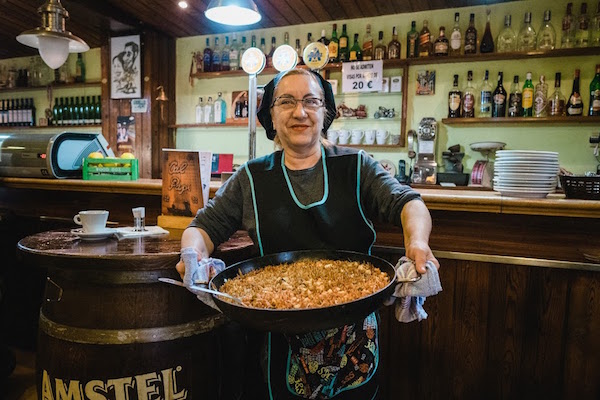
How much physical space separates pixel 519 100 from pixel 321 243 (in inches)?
128

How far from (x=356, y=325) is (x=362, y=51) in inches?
144

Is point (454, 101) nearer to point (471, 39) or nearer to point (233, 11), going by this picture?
point (471, 39)

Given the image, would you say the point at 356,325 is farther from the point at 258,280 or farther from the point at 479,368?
the point at 479,368

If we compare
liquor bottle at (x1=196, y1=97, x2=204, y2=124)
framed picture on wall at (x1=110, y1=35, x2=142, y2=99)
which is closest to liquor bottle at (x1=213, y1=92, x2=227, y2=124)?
liquor bottle at (x1=196, y1=97, x2=204, y2=124)

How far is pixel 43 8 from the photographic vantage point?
2.46m

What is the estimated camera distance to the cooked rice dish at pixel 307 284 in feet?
3.42

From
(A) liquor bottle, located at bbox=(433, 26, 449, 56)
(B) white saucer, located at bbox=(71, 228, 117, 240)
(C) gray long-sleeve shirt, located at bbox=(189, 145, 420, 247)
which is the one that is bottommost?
(B) white saucer, located at bbox=(71, 228, 117, 240)

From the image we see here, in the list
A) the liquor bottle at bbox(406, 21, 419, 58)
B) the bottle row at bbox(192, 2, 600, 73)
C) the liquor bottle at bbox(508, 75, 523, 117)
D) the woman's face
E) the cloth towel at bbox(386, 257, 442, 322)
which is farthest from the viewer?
the liquor bottle at bbox(406, 21, 419, 58)

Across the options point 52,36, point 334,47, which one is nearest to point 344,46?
point 334,47

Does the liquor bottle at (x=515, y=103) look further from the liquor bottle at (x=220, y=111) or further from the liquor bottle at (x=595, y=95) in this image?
the liquor bottle at (x=220, y=111)

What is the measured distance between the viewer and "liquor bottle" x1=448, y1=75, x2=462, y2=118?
158 inches

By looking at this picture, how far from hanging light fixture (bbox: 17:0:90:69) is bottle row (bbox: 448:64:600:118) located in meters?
3.25

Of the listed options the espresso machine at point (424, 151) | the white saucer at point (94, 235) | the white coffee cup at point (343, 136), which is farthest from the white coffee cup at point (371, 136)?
the white saucer at point (94, 235)

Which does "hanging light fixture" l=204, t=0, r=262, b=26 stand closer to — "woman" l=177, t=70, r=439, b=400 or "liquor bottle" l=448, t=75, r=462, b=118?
"woman" l=177, t=70, r=439, b=400
